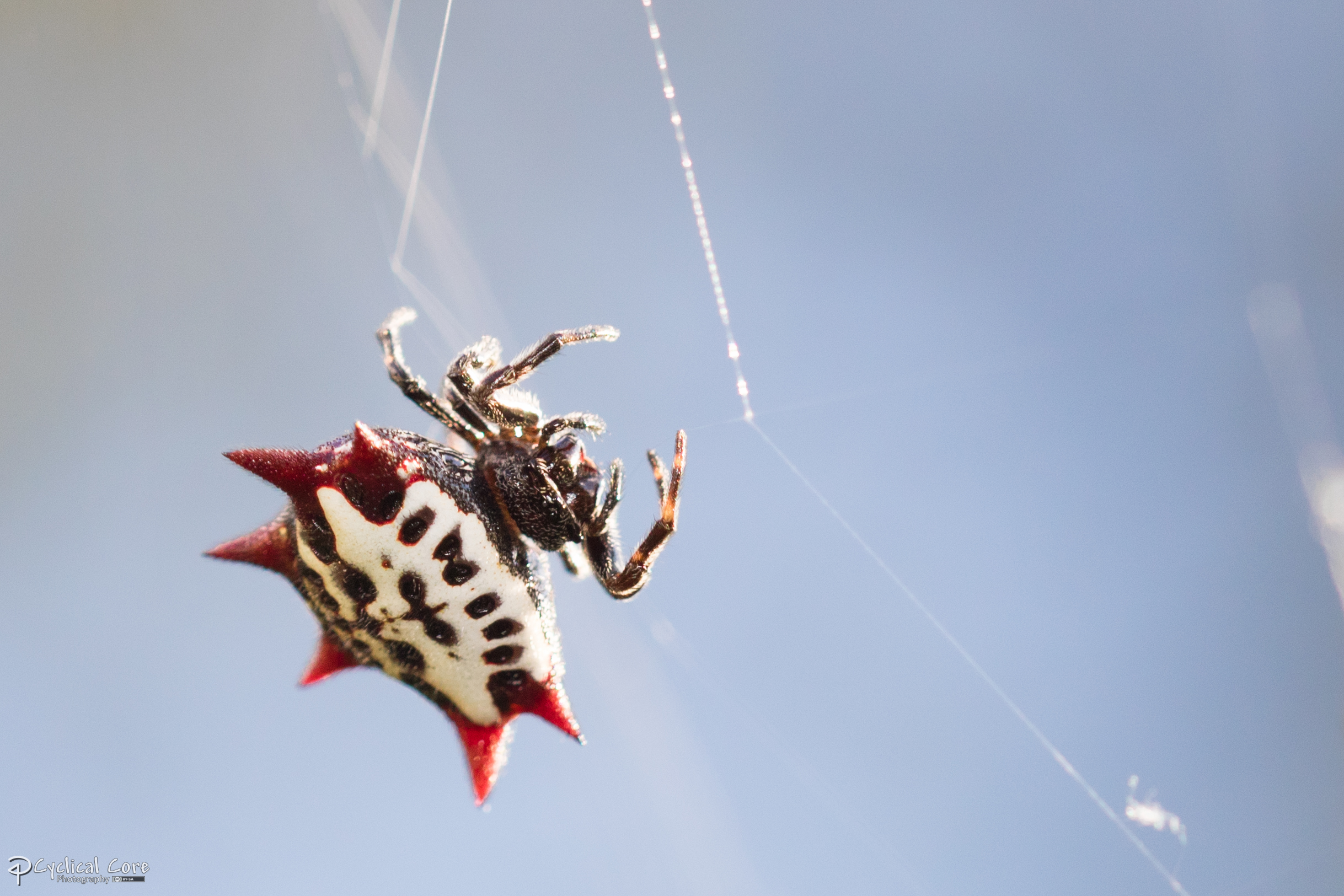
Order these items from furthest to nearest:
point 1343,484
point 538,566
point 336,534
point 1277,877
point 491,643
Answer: point 1277,877
point 1343,484
point 538,566
point 491,643
point 336,534

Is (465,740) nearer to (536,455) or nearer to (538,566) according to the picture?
Answer: (538,566)

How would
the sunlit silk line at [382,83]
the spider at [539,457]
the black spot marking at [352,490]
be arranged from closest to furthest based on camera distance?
the black spot marking at [352,490], the spider at [539,457], the sunlit silk line at [382,83]

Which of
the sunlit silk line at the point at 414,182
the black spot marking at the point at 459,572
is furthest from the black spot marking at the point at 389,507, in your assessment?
the sunlit silk line at the point at 414,182

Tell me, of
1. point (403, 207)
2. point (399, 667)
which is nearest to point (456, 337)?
point (403, 207)

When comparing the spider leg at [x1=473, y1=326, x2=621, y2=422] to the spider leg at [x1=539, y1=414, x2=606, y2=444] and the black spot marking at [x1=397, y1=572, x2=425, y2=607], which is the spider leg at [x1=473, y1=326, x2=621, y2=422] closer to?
the spider leg at [x1=539, y1=414, x2=606, y2=444]

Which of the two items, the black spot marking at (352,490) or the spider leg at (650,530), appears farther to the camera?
the spider leg at (650,530)

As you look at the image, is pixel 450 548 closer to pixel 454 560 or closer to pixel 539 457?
pixel 454 560

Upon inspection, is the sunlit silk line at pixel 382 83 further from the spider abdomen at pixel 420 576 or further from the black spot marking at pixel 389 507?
the black spot marking at pixel 389 507
